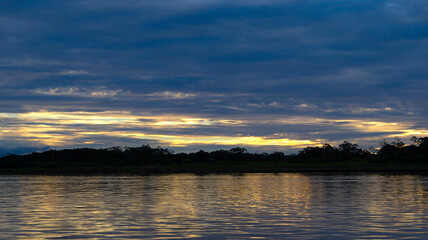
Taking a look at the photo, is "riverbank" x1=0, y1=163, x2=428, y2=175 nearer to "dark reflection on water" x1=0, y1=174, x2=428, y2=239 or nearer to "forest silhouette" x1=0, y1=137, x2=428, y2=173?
"forest silhouette" x1=0, y1=137, x2=428, y2=173

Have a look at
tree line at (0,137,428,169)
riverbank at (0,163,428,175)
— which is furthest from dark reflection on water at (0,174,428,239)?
tree line at (0,137,428,169)

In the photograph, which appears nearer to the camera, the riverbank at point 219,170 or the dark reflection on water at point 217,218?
the dark reflection on water at point 217,218

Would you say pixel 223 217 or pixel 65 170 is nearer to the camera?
Result: pixel 223 217

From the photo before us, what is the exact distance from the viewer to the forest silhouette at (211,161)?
124000 millimetres

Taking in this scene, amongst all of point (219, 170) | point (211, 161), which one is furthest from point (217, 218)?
point (211, 161)

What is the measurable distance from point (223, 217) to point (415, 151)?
131603 millimetres

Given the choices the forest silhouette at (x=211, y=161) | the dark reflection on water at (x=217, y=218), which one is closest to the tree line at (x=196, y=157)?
the forest silhouette at (x=211, y=161)

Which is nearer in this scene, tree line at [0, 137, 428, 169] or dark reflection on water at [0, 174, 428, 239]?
dark reflection on water at [0, 174, 428, 239]

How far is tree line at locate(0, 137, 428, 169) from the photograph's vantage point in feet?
459

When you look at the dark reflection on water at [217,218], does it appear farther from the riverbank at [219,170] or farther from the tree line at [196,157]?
the tree line at [196,157]

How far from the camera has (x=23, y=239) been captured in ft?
70.9

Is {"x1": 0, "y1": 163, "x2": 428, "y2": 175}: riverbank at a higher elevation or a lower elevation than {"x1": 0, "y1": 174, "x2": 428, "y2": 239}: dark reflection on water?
higher

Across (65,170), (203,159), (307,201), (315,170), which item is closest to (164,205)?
(307,201)

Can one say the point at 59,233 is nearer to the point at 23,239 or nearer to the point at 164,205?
the point at 23,239
